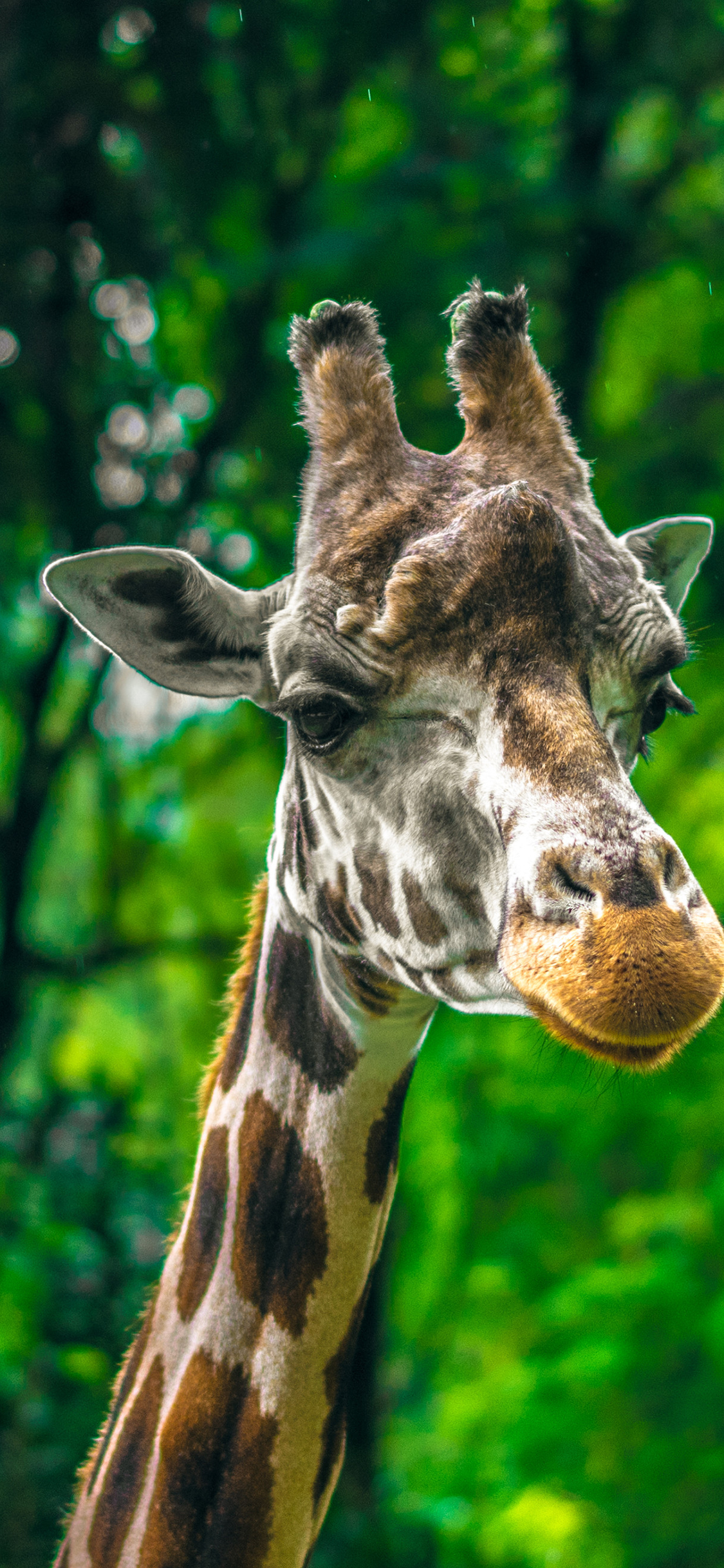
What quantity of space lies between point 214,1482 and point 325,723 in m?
1.37

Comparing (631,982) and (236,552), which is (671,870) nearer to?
(631,982)

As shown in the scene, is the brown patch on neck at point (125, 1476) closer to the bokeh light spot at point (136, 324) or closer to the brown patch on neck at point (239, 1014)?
the brown patch on neck at point (239, 1014)

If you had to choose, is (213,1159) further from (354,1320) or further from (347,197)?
(347,197)

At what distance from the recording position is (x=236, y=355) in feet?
21.3

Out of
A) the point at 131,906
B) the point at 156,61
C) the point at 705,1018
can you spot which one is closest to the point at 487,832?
the point at 705,1018

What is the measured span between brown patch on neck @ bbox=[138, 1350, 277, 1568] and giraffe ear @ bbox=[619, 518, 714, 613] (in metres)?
1.85

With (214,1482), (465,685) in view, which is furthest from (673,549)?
(214,1482)

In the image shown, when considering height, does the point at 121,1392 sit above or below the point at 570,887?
below

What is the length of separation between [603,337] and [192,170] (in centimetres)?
257

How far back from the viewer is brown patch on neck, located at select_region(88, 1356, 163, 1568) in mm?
2146

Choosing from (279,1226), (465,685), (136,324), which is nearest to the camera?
(465,685)

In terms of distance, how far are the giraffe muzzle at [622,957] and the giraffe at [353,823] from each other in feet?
0.04

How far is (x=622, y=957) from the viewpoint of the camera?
1.42 m

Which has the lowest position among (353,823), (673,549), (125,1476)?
(125,1476)
